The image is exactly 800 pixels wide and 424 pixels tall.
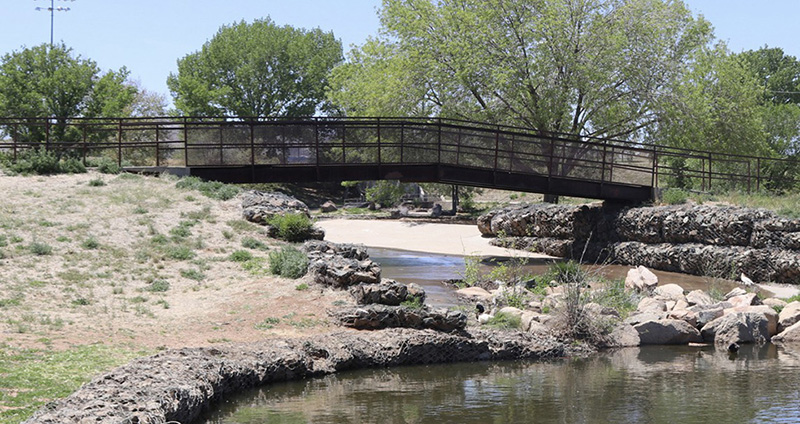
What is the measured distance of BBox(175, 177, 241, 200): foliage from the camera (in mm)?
26562

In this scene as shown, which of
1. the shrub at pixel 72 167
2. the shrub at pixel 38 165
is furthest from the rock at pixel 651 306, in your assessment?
the shrub at pixel 38 165

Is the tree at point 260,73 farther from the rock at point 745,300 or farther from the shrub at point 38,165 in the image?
the rock at point 745,300

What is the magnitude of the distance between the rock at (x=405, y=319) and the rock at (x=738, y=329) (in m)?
5.41

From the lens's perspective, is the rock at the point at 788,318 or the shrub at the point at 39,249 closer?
the rock at the point at 788,318

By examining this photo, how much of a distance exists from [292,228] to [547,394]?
1157 cm

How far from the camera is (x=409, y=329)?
50.6ft

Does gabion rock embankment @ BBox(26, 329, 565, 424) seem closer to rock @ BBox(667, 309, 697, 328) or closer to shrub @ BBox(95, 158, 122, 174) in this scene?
rock @ BBox(667, 309, 697, 328)

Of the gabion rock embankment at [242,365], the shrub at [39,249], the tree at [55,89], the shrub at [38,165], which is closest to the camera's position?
the gabion rock embankment at [242,365]

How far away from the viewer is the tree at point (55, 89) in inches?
1718

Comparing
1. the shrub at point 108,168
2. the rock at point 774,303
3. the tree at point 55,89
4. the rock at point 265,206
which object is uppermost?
the tree at point 55,89

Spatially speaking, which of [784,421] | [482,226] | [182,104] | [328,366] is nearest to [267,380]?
[328,366]

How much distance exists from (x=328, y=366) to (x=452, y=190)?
42819 mm

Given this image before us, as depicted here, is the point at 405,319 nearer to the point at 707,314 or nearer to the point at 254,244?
the point at 707,314

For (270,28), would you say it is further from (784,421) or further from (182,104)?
(784,421)
